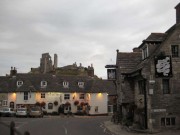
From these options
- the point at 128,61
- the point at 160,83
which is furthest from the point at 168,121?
the point at 128,61

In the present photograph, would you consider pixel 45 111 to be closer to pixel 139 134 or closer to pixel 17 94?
pixel 17 94

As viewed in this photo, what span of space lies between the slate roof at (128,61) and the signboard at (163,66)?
7.54 metres

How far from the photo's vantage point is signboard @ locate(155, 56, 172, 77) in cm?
3192

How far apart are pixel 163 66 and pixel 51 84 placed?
4395 centimetres

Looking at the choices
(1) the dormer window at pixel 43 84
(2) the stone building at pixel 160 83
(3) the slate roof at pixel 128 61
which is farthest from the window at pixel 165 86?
(1) the dormer window at pixel 43 84

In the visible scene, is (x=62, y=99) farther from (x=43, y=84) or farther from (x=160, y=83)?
(x=160, y=83)

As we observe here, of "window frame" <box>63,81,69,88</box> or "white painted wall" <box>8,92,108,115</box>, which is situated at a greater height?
"window frame" <box>63,81,69,88</box>

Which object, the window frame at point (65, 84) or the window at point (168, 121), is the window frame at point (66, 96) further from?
the window at point (168, 121)

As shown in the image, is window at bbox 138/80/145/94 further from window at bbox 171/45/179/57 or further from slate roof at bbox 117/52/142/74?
slate roof at bbox 117/52/142/74

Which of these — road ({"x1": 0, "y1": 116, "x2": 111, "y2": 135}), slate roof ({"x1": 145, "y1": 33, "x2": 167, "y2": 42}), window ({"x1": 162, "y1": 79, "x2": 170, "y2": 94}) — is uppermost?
slate roof ({"x1": 145, "y1": 33, "x2": 167, "y2": 42})

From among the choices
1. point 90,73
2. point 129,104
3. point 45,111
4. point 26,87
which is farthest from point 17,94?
point 129,104

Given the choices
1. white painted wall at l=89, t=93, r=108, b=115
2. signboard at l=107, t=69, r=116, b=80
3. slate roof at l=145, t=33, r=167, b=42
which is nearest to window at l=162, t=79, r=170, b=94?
slate roof at l=145, t=33, r=167, b=42

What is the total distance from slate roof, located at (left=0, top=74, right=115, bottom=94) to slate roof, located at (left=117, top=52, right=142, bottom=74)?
98.3 feet

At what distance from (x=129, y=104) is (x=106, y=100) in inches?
1323
